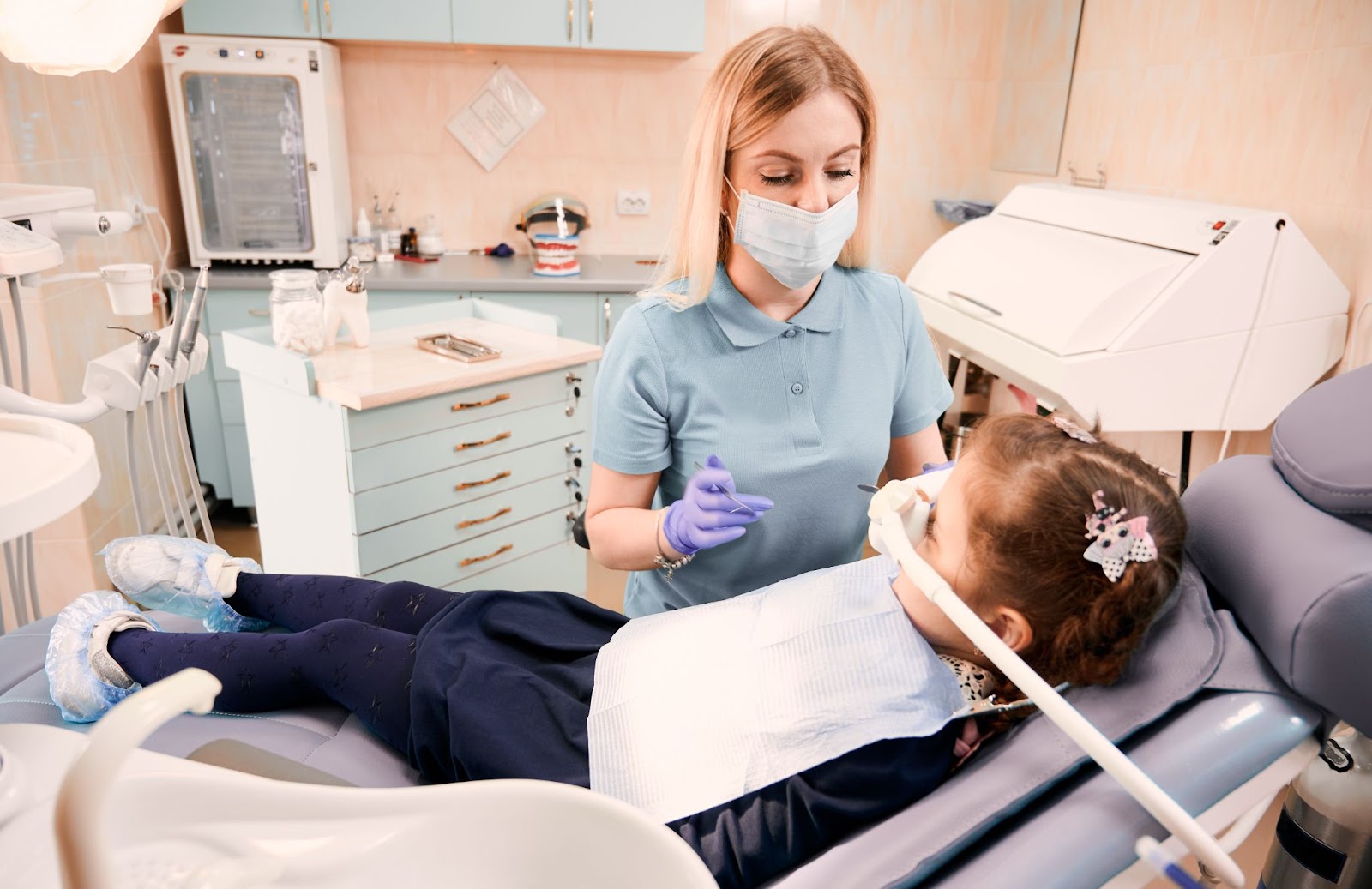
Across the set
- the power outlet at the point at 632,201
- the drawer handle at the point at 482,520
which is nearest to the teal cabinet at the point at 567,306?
the power outlet at the point at 632,201

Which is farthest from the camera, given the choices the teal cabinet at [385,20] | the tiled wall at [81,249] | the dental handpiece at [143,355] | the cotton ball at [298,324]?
the teal cabinet at [385,20]

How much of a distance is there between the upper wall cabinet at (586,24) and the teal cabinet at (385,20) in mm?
62

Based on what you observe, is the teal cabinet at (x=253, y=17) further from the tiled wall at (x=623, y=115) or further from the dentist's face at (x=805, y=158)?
the dentist's face at (x=805, y=158)

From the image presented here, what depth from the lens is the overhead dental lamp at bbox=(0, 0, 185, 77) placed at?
1.36 metres

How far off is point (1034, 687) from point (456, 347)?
71.2 inches

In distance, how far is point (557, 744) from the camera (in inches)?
43.8

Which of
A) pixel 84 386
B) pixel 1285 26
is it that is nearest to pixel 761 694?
pixel 84 386

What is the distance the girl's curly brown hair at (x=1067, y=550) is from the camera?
981mm

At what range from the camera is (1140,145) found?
2.84 metres

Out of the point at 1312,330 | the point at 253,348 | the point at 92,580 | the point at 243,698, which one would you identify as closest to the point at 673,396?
the point at 243,698

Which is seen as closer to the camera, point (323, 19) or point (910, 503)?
point (910, 503)

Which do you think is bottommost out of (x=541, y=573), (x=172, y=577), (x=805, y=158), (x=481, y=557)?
(x=541, y=573)

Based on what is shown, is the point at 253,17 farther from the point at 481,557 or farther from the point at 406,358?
the point at 481,557

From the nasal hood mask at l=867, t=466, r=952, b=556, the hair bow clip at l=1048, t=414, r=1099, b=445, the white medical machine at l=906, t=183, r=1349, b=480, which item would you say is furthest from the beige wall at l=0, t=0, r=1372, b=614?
the nasal hood mask at l=867, t=466, r=952, b=556
